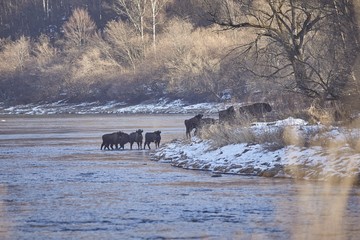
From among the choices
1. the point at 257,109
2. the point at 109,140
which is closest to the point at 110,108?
the point at 257,109

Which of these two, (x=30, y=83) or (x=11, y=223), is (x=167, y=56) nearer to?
(x=30, y=83)

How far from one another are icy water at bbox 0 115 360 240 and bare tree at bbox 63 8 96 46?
8887 centimetres

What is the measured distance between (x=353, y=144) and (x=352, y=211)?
6.05m

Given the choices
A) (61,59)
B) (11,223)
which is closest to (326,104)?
(11,223)

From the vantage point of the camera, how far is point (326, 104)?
1220 inches

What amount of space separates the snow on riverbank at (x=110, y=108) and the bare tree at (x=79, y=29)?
1387cm

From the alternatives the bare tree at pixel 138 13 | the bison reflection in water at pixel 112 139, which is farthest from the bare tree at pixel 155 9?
the bison reflection in water at pixel 112 139

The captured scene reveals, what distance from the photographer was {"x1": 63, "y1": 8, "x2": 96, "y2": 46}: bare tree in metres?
114

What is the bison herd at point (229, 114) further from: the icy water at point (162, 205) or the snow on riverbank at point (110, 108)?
the snow on riverbank at point (110, 108)

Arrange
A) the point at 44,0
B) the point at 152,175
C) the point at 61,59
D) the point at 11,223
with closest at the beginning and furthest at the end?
the point at 11,223
the point at 152,175
the point at 61,59
the point at 44,0

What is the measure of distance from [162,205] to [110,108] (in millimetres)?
74362

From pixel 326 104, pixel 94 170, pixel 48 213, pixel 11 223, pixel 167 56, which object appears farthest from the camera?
pixel 167 56

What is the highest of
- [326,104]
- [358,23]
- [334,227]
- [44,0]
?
[44,0]

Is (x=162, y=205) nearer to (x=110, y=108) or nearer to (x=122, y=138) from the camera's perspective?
(x=122, y=138)
